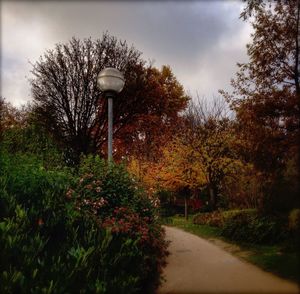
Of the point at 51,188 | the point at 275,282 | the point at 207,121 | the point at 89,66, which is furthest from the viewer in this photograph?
the point at 207,121

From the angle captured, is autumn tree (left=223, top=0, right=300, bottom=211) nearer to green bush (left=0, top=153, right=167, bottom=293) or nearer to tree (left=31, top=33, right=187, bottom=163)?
green bush (left=0, top=153, right=167, bottom=293)

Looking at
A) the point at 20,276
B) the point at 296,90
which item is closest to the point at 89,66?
the point at 296,90

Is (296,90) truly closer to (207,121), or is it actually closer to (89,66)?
(89,66)

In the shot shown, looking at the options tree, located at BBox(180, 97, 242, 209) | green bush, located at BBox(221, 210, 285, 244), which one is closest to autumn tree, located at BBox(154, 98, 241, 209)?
tree, located at BBox(180, 97, 242, 209)

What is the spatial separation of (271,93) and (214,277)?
3368 mm

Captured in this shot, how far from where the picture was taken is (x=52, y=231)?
5.70 m

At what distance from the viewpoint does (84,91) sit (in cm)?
1719

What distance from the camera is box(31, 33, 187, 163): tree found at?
674 inches

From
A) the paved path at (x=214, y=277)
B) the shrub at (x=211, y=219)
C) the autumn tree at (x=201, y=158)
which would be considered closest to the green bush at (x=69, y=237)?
the paved path at (x=214, y=277)

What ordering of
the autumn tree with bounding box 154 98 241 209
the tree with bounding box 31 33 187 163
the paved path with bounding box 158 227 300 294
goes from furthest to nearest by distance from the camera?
the autumn tree with bounding box 154 98 241 209 < the tree with bounding box 31 33 187 163 < the paved path with bounding box 158 227 300 294

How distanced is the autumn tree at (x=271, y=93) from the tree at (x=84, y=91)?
10343 mm

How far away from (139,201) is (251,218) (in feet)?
14.7

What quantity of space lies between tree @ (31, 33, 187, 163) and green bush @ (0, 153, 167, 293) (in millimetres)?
9390

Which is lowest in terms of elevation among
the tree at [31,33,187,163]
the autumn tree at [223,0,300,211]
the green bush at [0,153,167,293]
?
the green bush at [0,153,167,293]
